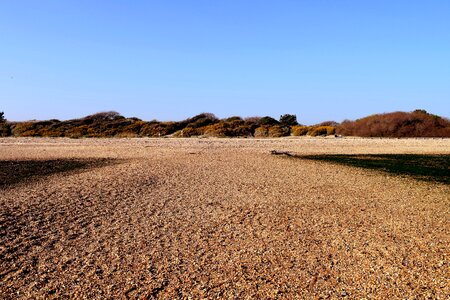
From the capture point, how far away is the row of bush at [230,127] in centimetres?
3297

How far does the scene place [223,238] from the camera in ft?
19.0

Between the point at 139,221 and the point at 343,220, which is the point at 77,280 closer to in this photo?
the point at 139,221

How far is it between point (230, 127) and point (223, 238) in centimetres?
3490

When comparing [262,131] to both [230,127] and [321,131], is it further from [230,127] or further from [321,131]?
[321,131]

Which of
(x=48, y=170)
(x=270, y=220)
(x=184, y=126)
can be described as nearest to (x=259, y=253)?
(x=270, y=220)

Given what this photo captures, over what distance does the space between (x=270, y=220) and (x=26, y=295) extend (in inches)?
150

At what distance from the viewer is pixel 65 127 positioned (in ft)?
140

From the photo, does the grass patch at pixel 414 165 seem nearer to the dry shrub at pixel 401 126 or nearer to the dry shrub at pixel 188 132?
the dry shrub at pixel 401 126

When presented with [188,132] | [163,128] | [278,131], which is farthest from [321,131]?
[163,128]

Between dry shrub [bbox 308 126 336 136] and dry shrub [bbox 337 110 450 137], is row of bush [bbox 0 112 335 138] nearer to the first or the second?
dry shrub [bbox 308 126 336 136]

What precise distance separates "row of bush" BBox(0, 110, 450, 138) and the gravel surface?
24.4m

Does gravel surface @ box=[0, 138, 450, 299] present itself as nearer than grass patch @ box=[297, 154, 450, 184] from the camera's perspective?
Yes

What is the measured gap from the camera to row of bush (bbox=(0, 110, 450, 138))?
32969mm

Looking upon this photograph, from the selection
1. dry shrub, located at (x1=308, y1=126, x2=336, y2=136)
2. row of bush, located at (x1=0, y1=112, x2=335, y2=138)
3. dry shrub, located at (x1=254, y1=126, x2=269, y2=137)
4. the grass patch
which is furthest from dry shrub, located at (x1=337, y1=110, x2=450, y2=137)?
the grass patch
